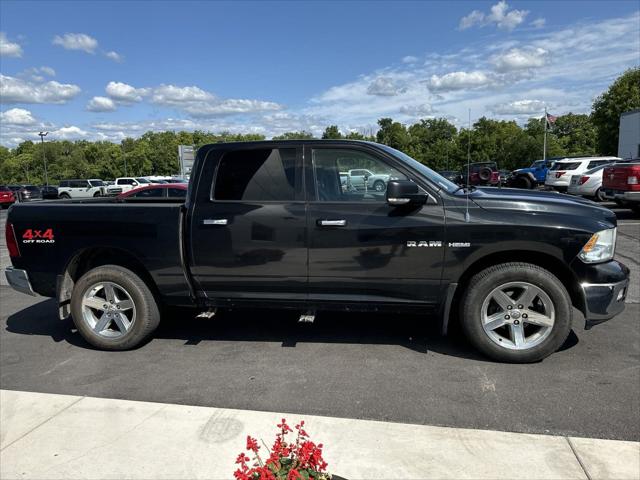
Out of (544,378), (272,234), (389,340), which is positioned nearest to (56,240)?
(272,234)

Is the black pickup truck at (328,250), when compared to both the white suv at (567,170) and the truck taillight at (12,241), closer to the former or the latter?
the truck taillight at (12,241)

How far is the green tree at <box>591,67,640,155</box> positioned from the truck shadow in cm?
4540

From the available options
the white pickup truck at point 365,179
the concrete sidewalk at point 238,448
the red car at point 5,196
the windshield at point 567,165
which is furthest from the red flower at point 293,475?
the red car at point 5,196

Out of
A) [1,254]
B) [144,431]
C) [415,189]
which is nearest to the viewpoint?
[144,431]

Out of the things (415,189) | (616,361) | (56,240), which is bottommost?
(616,361)

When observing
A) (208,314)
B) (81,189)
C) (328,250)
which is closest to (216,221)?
(208,314)

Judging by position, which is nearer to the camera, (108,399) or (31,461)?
(31,461)

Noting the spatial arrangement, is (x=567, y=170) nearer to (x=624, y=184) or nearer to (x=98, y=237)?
(x=624, y=184)

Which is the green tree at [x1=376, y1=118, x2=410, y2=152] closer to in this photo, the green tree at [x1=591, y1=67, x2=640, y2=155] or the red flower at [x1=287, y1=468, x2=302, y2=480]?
the green tree at [x1=591, y1=67, x2=640, y2=155]

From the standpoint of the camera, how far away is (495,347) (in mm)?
4059

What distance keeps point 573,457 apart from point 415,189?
7.01 ft

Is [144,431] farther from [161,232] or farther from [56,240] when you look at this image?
[56,240]

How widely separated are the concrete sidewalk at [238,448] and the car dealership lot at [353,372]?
199mm

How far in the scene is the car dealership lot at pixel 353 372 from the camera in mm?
3340
